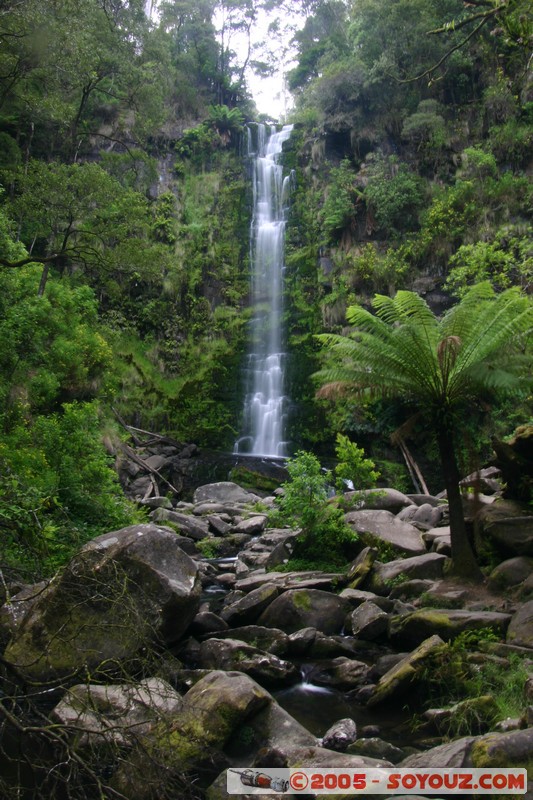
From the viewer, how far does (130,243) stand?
1161 centimetres

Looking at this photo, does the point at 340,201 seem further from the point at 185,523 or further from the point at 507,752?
the point at 507,752

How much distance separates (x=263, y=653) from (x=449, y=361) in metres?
3.83

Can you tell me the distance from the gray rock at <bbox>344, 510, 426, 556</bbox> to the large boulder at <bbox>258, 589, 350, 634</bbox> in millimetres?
1885

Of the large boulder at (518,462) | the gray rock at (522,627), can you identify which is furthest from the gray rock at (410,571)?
the gray rock at (522,627)

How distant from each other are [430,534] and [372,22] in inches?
823

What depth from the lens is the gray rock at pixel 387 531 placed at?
8461mm

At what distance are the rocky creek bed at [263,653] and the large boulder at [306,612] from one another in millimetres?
16

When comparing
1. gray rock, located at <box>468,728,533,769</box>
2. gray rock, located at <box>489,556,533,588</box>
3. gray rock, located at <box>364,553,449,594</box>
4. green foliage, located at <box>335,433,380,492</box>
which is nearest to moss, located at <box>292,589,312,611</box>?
gray rock, located at <box>364,553,449,594</box>

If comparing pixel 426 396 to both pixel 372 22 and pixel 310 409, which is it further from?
pixel 372 22

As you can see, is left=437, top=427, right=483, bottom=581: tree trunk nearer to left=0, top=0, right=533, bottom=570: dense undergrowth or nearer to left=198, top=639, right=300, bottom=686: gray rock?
left=198, top=639, right=300, bottom=686: gray rock

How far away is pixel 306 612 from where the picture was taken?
261 inches

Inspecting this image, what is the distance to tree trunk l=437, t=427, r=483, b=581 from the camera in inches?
276

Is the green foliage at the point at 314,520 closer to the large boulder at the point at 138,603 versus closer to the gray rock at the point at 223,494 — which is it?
the large boulder at the point at 138,603

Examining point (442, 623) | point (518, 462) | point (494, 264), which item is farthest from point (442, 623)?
point (494, 264)
